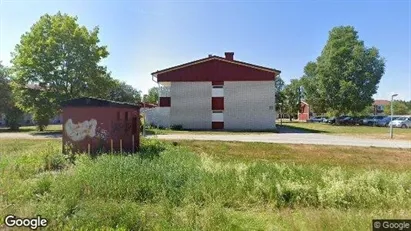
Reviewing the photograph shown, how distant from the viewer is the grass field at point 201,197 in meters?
5.48

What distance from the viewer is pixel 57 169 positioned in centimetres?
1041

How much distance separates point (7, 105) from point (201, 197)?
4149 cm

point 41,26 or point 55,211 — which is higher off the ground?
point 41,26

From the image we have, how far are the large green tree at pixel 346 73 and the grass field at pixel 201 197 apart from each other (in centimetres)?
4717

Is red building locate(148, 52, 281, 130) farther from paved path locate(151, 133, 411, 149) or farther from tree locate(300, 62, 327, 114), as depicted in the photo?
tree locate(300, 62, 327, 114)

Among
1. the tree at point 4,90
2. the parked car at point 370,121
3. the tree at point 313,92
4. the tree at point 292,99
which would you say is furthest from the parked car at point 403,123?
the tree at point 4,90

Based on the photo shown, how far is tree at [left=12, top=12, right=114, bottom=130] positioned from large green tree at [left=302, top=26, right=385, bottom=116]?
37.2 m

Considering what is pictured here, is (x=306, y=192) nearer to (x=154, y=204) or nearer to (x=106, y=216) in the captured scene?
(x=154, y=204)

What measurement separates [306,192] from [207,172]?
2.63m

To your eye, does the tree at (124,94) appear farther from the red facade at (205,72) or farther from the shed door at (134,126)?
the shed door at (134,126)

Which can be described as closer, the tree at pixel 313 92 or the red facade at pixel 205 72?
the red facade at pixel 205 72

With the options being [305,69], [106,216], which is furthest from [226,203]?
[305,69]

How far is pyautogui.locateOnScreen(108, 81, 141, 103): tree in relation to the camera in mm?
74213

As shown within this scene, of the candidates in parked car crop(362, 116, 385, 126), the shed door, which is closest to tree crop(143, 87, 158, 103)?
parked car crop(362, 116, 385, 126)
